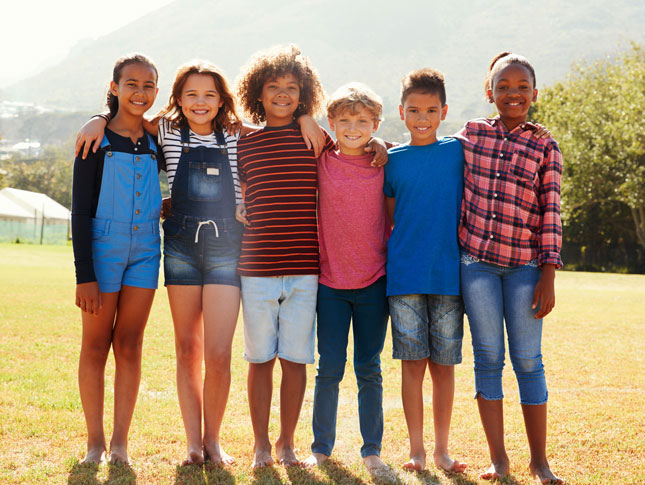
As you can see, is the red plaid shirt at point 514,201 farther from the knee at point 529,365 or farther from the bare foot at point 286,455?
the bare foot at point 286,455

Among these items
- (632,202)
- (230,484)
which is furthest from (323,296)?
(632,202)

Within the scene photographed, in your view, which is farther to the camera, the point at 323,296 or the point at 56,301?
the point at 56,301

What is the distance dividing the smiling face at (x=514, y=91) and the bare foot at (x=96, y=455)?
2.96 metres

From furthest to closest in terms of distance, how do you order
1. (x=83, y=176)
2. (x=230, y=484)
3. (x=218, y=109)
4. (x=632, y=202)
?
1. (x=632, y=202)
2. (x=218, y=109)
3. (x=83, y=176)
4. (x=230, y=484)

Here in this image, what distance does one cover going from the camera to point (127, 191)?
364 centimetres

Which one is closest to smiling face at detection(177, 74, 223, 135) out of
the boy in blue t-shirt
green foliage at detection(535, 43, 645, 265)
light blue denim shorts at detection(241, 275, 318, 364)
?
light blue denim shorts at detection(241, 275, 318, 364)

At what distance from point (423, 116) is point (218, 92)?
4.03ft

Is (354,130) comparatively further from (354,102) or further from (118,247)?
(118,247)

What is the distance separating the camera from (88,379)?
3680 millimetres

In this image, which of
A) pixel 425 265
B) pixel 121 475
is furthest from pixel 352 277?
pixel 121 475

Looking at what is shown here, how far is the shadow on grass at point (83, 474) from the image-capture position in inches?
129

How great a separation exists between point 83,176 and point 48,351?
13.6ft

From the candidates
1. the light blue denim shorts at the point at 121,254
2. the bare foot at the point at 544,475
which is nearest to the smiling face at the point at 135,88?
the light blue denim shorts at the point at 121,254

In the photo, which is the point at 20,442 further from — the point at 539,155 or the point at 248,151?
the point at 539,155
